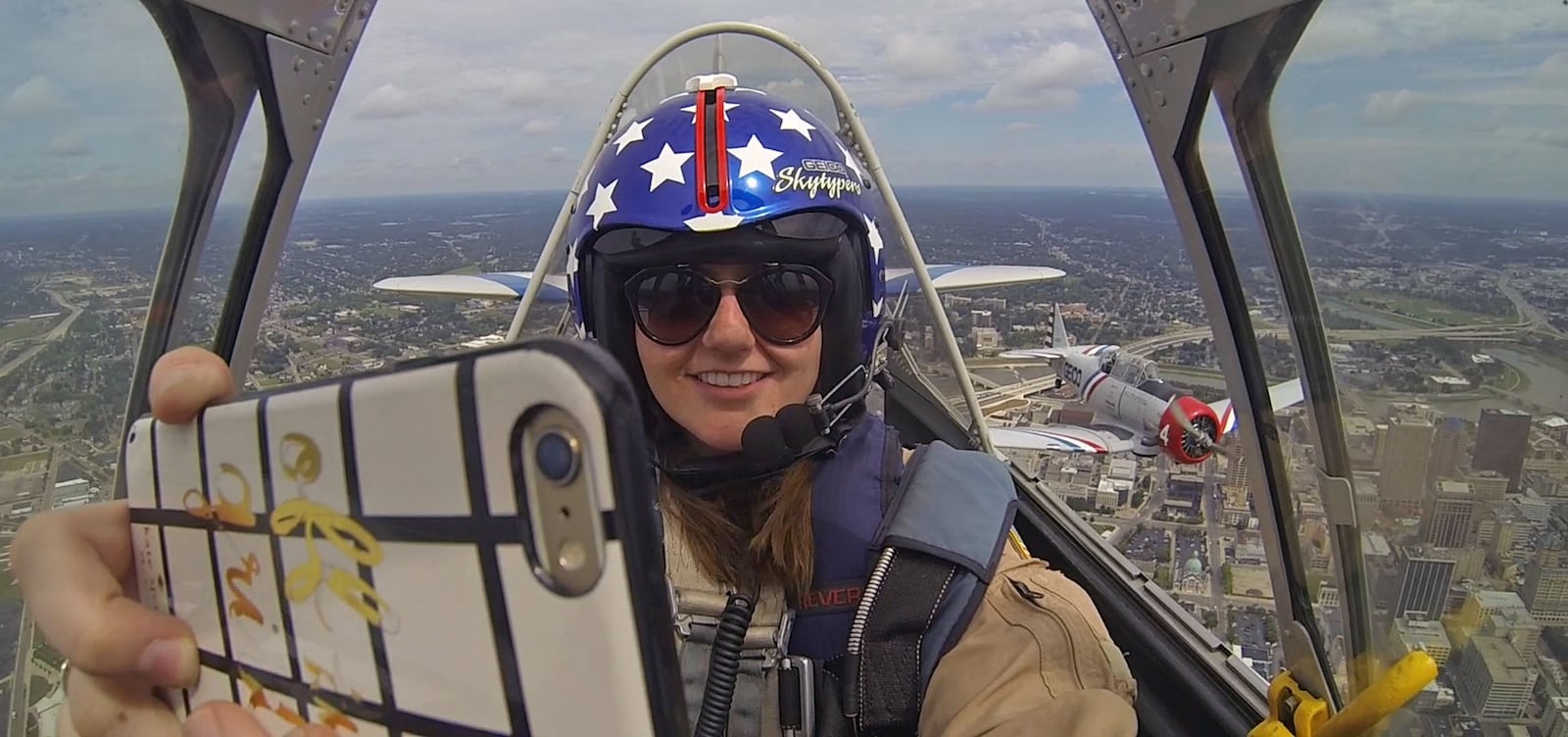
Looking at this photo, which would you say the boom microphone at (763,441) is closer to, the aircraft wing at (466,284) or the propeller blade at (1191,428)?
the aircraft wing at (466,284)

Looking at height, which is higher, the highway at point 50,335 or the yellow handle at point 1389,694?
the highway at point 50,335

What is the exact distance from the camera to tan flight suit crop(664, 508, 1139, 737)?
3.10ft

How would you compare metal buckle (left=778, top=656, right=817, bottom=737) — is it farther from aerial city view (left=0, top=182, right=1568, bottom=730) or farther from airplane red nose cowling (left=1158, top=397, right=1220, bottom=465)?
airplane red nose cowling (left=1158, top=397, right=1220, bottom=465)

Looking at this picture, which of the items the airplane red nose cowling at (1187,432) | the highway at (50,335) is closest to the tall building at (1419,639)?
the highway at (50,335)

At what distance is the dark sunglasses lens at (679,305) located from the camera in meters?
1.28

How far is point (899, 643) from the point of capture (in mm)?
1120

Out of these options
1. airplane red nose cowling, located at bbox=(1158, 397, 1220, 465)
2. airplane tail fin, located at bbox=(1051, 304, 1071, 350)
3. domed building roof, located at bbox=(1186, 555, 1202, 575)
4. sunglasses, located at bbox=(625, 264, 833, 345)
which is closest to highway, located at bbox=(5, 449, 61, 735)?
sunglasses, located at bbox=(625, 264, 833, 345)

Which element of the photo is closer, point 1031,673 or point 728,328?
point 1031,673

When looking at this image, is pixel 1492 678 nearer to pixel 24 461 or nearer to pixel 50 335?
pixel 24 461

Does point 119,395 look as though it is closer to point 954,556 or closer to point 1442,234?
point 954,556

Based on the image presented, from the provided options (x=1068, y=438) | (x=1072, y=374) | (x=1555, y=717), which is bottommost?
(x=1068, y=438)

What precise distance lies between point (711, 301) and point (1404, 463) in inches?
41.2

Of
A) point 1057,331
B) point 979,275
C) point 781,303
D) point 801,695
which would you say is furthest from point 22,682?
point 1057,331

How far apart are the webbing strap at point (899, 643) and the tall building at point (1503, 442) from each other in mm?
670
